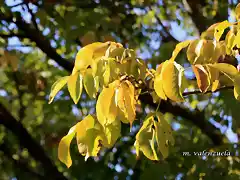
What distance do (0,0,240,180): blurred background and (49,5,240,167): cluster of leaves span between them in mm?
806

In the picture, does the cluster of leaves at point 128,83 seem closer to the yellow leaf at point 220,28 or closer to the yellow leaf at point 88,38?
the yellow leaf at point 220,28

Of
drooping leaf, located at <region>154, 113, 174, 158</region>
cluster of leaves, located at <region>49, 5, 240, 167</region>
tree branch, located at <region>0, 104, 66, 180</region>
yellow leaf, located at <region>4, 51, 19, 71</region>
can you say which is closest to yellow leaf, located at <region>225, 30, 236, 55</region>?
cluster of leaves, located at <region>49, 5, 240, 167</region>

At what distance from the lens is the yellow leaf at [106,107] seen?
1.11m

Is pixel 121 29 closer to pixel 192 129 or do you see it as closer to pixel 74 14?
pixel 74 14

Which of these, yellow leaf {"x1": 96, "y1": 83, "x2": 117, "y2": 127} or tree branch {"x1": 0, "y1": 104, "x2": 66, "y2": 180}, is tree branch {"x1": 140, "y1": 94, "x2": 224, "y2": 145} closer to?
tree branch {"x1": 0, "y1": 104, "x2": 66, "y2": 180}

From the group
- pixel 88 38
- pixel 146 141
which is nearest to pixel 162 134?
pixel 146 141

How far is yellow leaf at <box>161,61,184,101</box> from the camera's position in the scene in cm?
105

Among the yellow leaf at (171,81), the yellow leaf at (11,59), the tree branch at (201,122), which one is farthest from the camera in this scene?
the yellow leaf at (11,59)

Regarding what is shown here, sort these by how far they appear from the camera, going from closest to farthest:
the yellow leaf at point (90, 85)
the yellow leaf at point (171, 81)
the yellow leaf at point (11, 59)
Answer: the yellow leaf at point (171, 81), the yellow leaf at point (90, 85), the yellow leaf at point (11, 59)

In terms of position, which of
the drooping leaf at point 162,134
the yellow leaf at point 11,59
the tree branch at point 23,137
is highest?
the drooping leaf at point 162,134

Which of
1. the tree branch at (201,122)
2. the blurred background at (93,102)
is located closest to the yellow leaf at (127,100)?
the blurred background at (93,102)

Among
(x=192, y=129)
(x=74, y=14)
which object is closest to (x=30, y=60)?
(x=74, y=14)

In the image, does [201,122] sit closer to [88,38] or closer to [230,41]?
[88,38]

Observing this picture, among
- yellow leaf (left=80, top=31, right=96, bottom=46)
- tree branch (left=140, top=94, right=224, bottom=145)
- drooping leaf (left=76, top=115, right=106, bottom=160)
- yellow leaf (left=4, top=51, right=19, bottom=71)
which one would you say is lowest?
tree branch (left=140, top=94, right=224, bottom=145)
